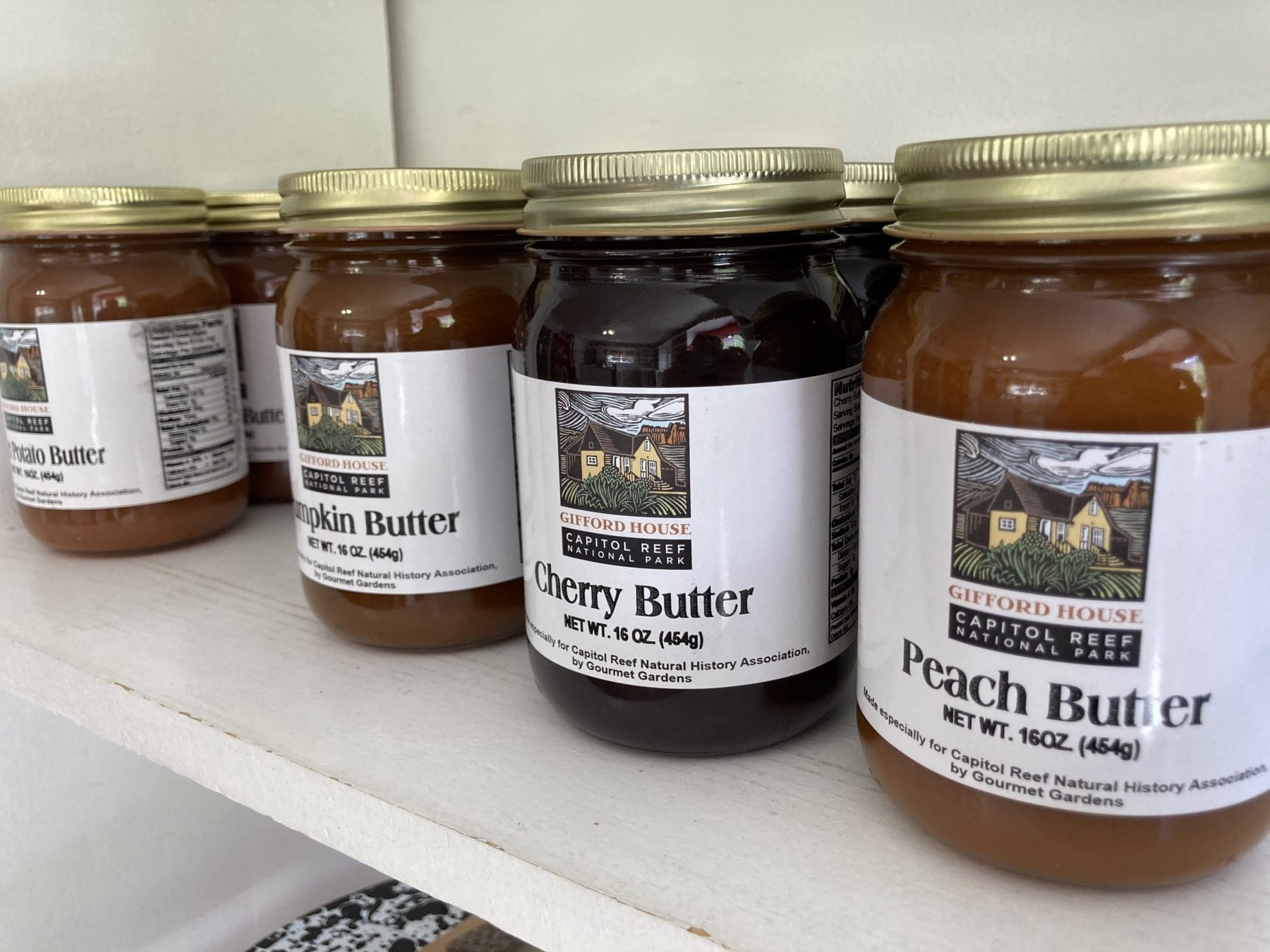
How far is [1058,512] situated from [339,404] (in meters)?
0.38

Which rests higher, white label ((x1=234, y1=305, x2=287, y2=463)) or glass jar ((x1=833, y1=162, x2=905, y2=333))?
glass jar ((x1=833, y1=162, x2=905, y2=333))

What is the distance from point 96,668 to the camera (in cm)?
60

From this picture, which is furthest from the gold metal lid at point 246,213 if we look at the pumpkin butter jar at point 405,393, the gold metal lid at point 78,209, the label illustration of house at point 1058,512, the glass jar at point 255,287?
the label illustration of house at point 1058,512

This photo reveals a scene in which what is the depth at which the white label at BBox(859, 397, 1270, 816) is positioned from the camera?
0.34m

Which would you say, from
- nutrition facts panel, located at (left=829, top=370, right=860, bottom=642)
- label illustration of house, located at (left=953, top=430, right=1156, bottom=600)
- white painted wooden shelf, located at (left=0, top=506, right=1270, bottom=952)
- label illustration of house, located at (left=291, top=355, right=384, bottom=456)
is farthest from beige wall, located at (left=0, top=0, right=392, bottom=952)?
label illustration of house, located at (left=953, top=430, right=1156, bottom=600)

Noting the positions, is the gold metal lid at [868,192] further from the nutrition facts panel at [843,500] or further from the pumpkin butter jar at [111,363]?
the pumpkin butter jar at [111,363]

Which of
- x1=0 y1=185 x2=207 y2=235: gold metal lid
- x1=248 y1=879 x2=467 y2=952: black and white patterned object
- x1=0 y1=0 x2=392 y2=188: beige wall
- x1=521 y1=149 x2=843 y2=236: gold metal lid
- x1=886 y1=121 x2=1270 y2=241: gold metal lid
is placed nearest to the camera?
x1=886 y1=121 x2=1270 y2=241: gold metal lid

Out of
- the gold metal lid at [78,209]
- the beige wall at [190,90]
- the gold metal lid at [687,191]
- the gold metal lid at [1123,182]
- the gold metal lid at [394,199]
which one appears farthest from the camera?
the beige wall at [190,90]

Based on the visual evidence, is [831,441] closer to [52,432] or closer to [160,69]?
[52,432]

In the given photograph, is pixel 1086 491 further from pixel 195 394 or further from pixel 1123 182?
pixel 195 394

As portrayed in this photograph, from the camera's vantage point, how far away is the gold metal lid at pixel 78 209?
0.68 m

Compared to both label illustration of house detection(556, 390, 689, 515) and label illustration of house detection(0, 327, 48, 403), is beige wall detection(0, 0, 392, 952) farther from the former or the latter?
label illustration of house detection(556, 390, 689, 515)

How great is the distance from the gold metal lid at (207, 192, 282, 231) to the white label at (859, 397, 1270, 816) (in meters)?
0.58

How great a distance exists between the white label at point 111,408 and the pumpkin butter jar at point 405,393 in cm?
18
